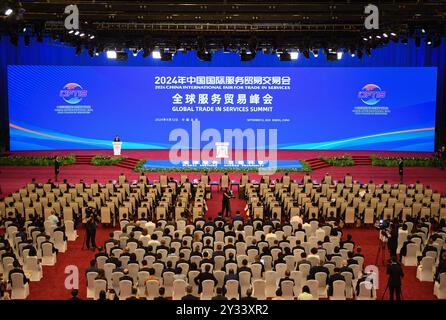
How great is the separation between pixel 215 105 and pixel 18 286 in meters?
20.4

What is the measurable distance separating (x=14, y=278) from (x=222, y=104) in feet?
67.6

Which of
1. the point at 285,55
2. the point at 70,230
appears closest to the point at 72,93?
the point at 285,55

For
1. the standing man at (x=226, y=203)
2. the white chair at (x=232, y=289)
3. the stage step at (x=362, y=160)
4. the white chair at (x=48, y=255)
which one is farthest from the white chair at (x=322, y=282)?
the stage step at (x=362, y=160)

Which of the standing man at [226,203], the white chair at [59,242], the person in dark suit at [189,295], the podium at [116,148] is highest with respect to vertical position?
the podium at [116,148]

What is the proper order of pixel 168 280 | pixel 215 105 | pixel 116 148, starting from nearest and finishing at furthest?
1. pixel 168 280
2. pixel 116 148
3. pixel 215 105

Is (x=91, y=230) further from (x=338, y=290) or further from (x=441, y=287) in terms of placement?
(x=441, y=287)

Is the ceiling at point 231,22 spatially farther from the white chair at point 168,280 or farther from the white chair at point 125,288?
the white chair at point 168,280

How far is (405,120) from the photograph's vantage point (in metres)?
31.1

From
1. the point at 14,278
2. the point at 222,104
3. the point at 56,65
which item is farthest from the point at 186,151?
the point at 14,278

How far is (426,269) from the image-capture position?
40.9ft

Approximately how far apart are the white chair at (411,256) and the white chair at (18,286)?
8805mm

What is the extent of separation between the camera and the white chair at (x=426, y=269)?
40.6 feet

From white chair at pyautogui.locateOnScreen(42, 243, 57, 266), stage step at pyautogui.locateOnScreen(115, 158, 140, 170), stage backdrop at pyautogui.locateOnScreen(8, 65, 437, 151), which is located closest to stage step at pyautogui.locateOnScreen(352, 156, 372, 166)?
stage backdrop at pyautogui.locateOnScreen(8, 65, 437, 151)
